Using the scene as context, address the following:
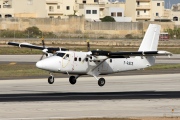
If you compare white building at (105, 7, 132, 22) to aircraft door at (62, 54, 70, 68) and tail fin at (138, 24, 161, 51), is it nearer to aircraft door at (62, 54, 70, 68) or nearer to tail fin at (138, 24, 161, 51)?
tail fin at (138, 24, 161, 51)

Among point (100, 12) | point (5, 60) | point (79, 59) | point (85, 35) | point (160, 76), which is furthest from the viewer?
point (100, 12)

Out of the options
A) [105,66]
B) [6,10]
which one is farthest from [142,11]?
[105,66]

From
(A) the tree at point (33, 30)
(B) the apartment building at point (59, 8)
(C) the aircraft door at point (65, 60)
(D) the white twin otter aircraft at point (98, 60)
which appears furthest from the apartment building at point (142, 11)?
(C) the aircraft door at point (65, 60)

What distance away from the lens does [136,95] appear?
45.3m

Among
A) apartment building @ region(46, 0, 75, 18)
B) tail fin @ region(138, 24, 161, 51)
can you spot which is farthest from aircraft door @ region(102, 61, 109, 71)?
apartment building @ region(46, 0, 75, 18)

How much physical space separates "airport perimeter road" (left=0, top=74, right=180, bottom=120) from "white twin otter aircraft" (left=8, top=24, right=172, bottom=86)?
1369 millimetres

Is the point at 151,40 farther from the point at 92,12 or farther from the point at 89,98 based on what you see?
the point at 92,12

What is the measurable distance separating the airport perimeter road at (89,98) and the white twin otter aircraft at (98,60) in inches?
53.9

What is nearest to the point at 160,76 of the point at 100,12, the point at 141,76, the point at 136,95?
the point at 141,76

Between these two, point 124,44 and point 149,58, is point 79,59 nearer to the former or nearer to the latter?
point 149,58

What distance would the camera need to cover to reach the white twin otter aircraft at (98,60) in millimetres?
49719

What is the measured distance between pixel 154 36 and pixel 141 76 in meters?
8.78

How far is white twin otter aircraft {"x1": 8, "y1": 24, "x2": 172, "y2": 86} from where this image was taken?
49719mm

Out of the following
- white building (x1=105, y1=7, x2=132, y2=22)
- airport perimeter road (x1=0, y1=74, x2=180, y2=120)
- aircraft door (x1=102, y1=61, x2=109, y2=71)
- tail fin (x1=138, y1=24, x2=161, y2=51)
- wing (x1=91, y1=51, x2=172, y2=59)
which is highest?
white building (x1=105, y1=7, x2=132, y2=22)
